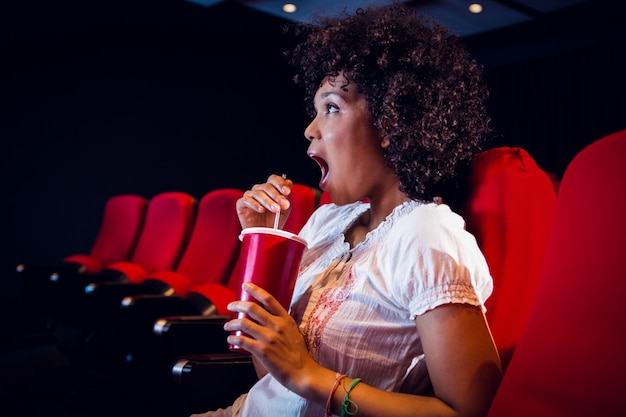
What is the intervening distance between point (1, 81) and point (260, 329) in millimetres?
3409

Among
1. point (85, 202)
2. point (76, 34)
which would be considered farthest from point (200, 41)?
point (85, 202)

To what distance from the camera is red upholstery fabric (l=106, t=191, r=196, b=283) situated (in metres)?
2.44

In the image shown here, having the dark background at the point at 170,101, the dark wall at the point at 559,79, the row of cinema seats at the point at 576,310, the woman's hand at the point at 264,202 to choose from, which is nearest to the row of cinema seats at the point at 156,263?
the woman's hand at the point at 264,202

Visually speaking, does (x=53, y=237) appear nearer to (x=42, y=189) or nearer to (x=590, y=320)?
(x=42, y=189)

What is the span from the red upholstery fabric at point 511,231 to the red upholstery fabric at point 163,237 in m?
1.77

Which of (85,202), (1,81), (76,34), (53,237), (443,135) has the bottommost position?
(53,237)

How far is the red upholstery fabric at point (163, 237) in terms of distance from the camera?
2440 millimetres

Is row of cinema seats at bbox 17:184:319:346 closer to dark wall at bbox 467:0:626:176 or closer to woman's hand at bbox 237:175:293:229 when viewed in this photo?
woman's hand at bbox 237:175:293:229

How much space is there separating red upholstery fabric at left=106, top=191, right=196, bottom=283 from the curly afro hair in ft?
5.48

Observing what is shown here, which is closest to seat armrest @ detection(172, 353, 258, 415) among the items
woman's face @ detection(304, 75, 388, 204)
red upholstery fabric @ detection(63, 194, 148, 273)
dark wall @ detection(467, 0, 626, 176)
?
woman's face @ detection(304, 75, 388, 204)

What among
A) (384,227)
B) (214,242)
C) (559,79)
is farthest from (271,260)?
(559,79)

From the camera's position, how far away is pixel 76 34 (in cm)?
370

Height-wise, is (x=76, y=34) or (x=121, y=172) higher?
(x=76, y=34)

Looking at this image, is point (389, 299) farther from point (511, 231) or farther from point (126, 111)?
point (126, 111)
